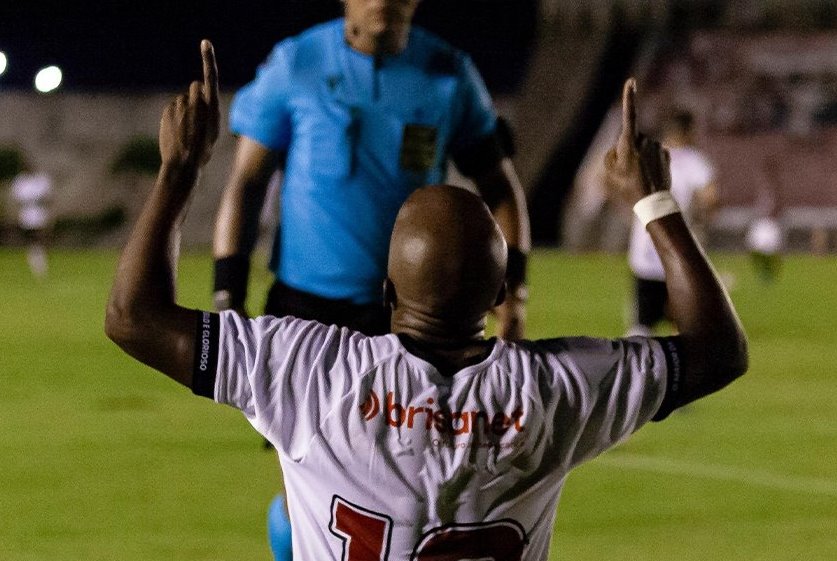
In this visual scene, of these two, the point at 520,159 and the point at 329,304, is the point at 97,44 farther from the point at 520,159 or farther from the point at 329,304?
the point at 329,304

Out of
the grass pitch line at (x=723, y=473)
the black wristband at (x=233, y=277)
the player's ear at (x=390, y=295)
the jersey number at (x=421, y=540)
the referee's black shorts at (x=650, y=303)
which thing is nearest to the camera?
the jersey number at (x=421, y=540)

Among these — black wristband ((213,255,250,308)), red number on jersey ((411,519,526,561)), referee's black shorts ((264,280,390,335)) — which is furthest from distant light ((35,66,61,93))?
red number on jersey ((411,519,526,561))

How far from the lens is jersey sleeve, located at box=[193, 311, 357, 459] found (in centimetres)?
349

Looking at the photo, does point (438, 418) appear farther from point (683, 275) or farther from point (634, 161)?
point (634, 161)

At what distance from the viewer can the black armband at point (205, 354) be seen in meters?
3.45

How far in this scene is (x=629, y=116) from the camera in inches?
150

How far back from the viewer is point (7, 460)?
995 cm

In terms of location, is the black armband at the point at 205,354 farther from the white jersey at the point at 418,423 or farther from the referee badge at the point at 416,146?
the referee badge at the point at 416,146

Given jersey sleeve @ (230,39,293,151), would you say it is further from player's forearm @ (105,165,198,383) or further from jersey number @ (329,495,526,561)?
jersey number @ (329,495,526,561)

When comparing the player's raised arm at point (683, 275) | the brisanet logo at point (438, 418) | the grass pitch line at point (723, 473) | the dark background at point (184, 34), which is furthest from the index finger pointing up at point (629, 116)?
the dark background at point (184, 34)

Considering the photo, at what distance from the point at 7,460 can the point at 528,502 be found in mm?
6934

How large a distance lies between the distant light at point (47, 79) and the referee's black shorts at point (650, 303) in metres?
7.91

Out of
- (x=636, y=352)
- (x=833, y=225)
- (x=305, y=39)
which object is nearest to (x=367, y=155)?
(x=305, y=39)

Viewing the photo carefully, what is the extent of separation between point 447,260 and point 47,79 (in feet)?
7.01
